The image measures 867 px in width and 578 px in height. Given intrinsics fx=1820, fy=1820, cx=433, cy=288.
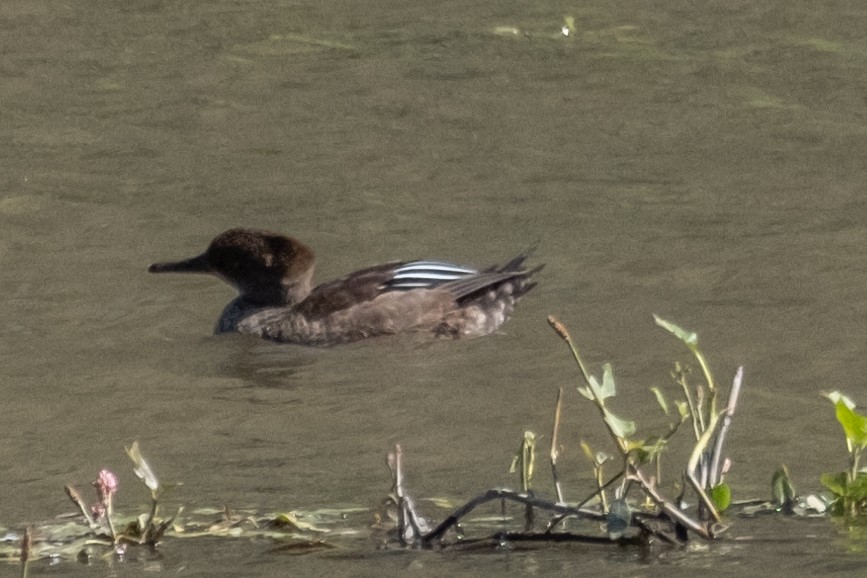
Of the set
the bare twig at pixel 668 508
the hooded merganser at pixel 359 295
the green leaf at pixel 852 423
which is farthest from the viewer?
the hooded merganser at pixel 359 295

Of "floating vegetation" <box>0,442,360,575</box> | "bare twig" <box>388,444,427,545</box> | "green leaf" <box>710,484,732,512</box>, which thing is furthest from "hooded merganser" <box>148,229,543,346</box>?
"green leaf" <box>710,484,732,512</box>

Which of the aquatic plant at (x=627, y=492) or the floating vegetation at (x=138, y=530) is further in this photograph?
the floating vegetation at (x=138, y=530)

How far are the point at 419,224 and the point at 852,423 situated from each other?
612 centimetres

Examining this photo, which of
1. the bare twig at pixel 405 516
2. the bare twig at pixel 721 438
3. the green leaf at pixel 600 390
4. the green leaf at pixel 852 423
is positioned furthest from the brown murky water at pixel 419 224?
the green leaf at pixel 600 390

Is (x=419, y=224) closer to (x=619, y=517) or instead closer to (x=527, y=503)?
(x=527, y=503)

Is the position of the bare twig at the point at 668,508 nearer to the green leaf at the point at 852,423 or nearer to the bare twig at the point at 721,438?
the bare twig at the point at 721,438

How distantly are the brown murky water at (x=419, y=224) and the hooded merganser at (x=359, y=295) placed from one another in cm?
21

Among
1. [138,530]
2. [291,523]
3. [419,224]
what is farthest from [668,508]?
[419,224]

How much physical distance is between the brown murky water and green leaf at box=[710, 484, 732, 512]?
12cm

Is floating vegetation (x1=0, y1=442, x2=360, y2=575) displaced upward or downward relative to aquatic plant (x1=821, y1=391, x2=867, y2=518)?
downward

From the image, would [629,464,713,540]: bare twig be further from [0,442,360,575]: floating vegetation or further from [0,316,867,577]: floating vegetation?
[0,442,360,575]: floating vegetation

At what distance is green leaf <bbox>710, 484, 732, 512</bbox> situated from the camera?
197 inches

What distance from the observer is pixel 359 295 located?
10.0 metres

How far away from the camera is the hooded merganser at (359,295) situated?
9930 mm
